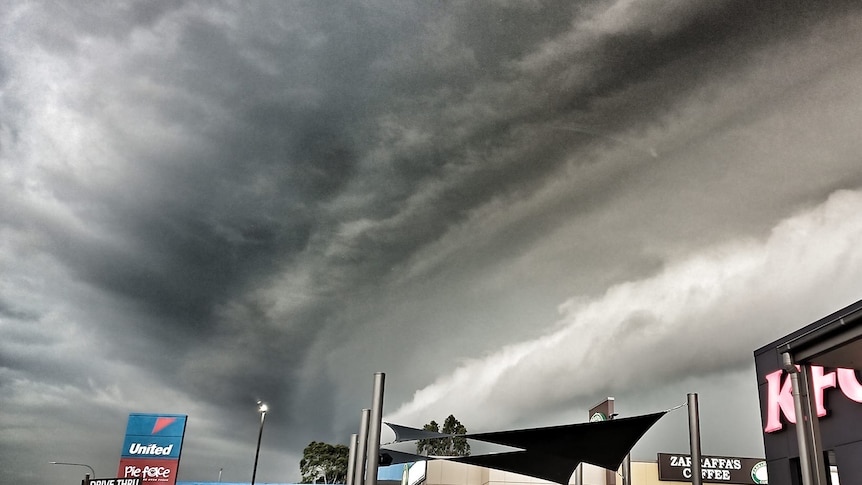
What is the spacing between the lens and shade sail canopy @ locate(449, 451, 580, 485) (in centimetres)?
1295

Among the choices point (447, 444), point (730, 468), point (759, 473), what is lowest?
point (759, 473)

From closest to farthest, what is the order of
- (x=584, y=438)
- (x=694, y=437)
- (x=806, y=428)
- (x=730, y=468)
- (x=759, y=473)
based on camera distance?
(x=806, y=428)
(x=694, y=437)
(x=584, y=438)
(x=759, y=473)
(x=730, y=468)

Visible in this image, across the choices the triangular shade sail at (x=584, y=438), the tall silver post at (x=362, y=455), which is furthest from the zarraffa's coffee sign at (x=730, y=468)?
the tall silver post at (x=362, y=455)

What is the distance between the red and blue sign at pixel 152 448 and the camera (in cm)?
3888

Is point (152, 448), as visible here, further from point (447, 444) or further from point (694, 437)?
point (447, 444)

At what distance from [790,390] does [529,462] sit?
5.86m

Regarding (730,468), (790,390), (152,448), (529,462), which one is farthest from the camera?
(152,448)

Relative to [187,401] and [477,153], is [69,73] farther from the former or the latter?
[187,401]

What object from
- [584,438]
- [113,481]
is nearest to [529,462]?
[584,438]

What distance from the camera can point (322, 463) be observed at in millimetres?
74500

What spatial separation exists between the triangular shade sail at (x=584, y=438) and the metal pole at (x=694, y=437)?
514 mm

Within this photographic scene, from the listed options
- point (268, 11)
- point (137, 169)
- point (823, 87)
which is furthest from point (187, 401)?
point (823, 87)

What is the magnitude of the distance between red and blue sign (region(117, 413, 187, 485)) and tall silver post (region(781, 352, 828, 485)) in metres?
36.8

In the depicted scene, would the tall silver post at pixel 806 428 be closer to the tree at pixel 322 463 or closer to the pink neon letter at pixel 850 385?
the pink neon letter at pixel 850 385
